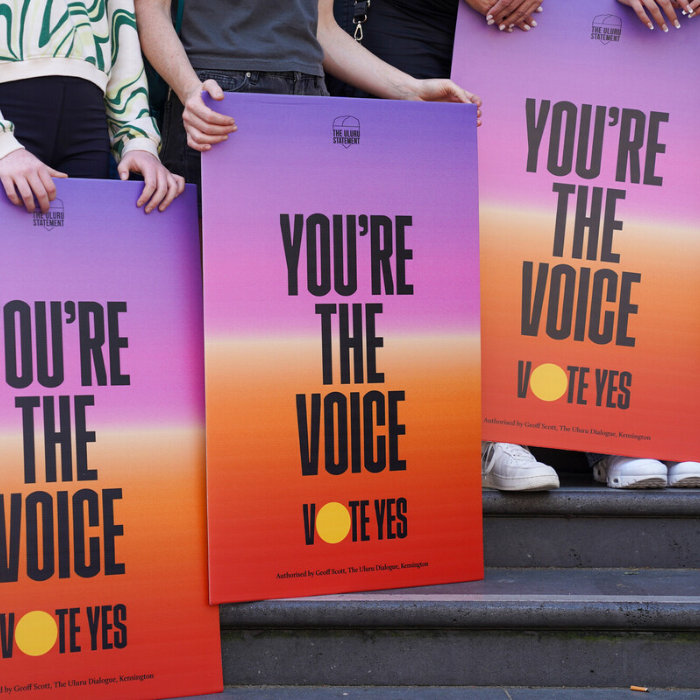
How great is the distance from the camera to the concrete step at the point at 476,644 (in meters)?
1.39

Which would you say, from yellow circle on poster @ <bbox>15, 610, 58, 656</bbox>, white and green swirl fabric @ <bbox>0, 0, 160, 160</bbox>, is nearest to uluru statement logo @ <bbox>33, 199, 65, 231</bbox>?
white and green swirl fabric @ <bbox>0, 0, 160, 160</bbox>

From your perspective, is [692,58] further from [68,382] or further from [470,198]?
[68,382]

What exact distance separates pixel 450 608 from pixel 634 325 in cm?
78

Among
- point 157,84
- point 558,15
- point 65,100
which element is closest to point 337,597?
point 65,100

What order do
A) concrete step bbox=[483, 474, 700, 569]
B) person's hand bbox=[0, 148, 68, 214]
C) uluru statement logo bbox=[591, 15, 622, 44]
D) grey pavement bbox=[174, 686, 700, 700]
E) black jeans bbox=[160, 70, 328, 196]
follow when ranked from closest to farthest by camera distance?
person's hand bbox=[0, 148, 68, 214], grey pavement bbox=[174, 686, 700, 700], black jeans bbox=[160, 70, 328, 196], concrete step bbox=[483, 474, 700, 569], uluru statement logo bbox=[591, 15, 622, 44]

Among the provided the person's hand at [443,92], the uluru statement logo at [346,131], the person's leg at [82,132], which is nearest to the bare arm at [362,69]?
the person's hand at [443,92]

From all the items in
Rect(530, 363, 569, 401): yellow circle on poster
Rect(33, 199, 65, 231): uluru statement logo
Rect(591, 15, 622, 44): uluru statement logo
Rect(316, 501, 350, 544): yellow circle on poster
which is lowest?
Rect(316, 501, 350, 544): yellow circle on poster

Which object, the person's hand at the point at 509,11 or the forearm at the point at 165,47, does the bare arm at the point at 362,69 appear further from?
the forearm at the point at 165,47

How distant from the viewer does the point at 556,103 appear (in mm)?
1720

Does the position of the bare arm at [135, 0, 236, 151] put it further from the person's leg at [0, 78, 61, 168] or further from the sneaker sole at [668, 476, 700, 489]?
the sneaker sole at [668, 476, 700, 489]

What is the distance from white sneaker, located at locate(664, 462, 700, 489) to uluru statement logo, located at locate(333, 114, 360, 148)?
3.32 feet

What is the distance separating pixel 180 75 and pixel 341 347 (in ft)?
1.98

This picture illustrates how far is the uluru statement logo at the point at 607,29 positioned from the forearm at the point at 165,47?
36.4 inches

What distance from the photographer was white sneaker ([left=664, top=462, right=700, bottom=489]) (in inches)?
65.7
